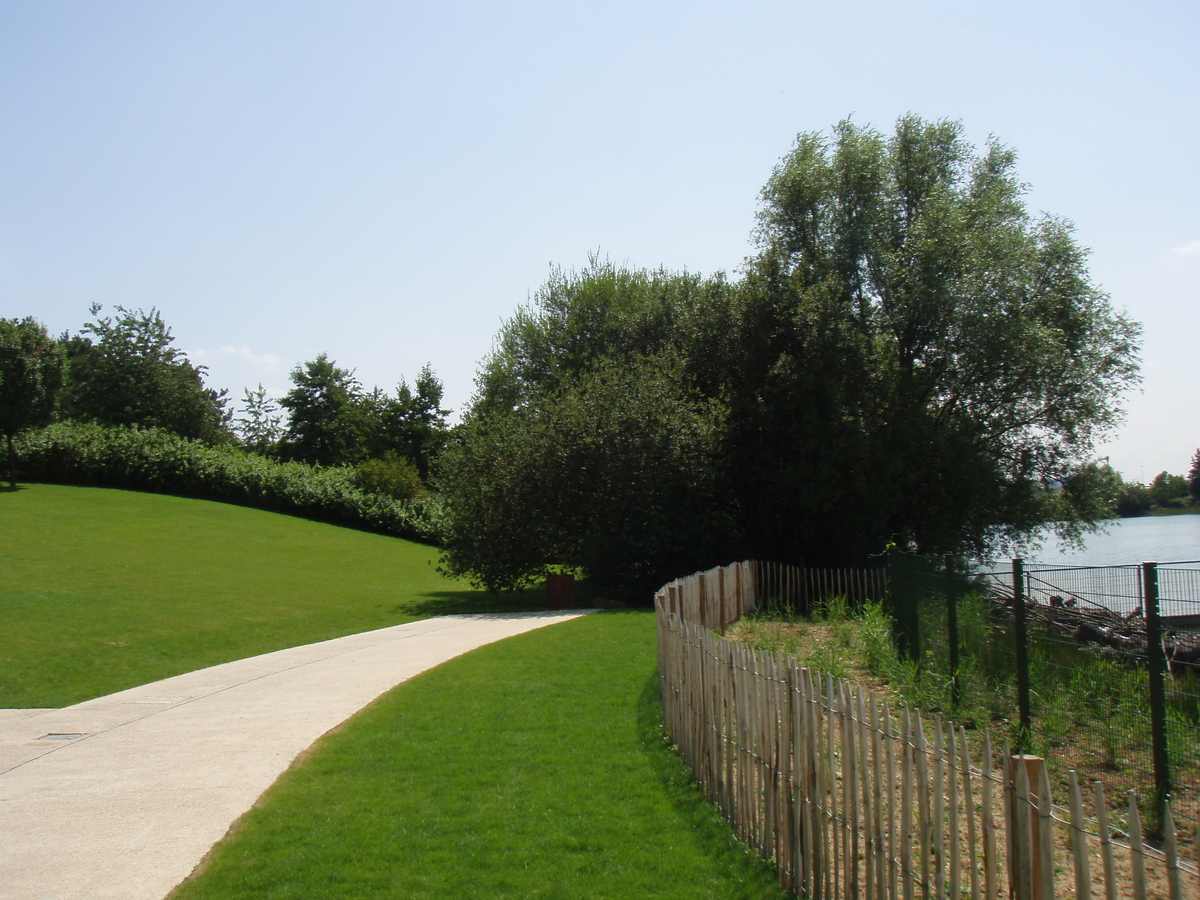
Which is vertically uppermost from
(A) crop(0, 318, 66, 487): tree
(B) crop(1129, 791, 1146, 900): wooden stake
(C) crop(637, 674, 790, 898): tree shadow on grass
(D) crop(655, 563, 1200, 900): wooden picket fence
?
(A) crop(0, 318, 66, 487): tree

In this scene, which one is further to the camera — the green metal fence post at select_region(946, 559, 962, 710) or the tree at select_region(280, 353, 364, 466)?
the tree at select_region(280, 353, 364, 466)

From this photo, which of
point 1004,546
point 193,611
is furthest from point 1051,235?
point 193,611

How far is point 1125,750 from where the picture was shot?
21.4 feet

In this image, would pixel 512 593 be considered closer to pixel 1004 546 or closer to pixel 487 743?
pixel 1004 546

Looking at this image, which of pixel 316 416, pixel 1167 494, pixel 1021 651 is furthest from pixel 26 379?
pixel 1167 494

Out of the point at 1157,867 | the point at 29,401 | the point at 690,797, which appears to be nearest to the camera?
the point at 1157,867

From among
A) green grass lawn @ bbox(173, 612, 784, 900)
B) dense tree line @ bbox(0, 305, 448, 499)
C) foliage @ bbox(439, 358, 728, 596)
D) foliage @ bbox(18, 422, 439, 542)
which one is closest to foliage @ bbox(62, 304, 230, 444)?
dense tree line @ bbox(0, 305, 448, 499)

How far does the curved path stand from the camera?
5688 mm

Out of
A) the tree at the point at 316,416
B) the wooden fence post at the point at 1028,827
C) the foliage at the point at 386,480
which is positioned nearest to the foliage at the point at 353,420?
the tree at the point at 316,416

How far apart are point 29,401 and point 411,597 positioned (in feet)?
96.1

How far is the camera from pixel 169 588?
23.6 meters

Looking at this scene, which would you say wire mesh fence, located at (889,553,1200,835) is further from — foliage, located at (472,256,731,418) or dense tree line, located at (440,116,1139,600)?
foliage, located at (472,256,731,418)

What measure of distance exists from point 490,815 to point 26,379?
153ft

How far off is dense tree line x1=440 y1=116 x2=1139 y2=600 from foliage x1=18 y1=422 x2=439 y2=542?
22368mm
